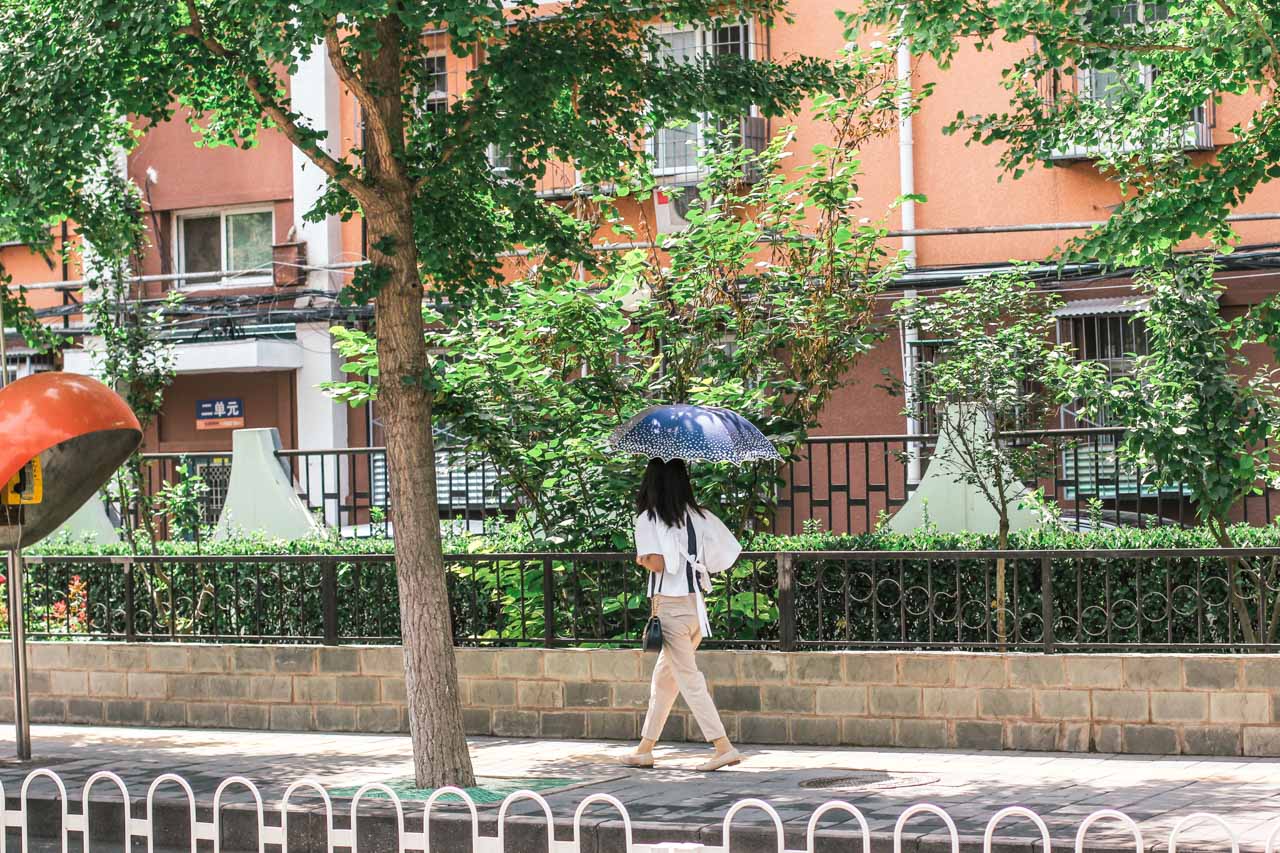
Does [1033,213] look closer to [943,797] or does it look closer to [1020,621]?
[1020,621]

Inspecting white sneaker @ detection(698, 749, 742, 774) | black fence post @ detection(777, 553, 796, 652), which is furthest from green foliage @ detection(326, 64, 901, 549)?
white sneaker @ detection(698, 749, 742, 774)

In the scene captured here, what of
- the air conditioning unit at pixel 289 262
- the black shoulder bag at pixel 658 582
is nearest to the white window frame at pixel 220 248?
the air conditioning unit at pixel 289 262

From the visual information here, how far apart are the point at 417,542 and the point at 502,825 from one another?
3.68 meters

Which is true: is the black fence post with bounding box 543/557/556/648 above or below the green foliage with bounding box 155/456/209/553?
below

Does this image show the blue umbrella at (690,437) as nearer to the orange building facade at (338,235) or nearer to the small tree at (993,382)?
the small tree at (993,382)

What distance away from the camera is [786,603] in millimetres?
11195

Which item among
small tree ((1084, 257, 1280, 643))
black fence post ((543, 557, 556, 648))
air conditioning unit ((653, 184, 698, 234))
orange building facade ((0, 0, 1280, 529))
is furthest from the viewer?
orange building facade ((0, 0, 1280, 529))

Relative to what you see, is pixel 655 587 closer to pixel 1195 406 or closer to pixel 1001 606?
pixel 1001 606

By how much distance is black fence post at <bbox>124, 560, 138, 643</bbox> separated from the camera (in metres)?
12.9

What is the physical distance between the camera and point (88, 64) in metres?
8.84

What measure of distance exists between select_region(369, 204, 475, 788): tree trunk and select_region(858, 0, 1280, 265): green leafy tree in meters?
3.11

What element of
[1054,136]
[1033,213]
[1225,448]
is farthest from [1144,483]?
[1033,213]

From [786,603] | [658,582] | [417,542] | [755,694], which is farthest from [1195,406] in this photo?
[417,542]

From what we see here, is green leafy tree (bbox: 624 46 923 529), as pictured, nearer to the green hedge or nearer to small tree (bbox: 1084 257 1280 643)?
the green hedge
